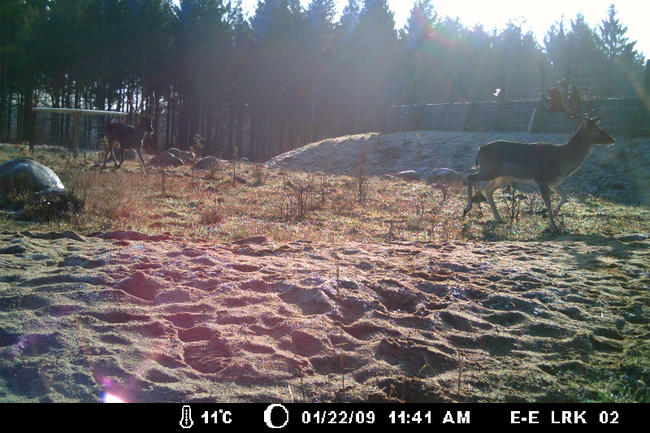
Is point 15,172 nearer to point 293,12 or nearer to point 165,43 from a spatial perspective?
point 165,43

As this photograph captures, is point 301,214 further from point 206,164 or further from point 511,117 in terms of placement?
point 511,117

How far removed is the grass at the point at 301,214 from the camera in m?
7.22

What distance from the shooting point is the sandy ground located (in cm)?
290

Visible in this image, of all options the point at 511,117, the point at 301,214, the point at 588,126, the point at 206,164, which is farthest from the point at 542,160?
the point at 511,117

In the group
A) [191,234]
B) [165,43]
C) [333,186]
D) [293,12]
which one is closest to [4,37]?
[165,43]

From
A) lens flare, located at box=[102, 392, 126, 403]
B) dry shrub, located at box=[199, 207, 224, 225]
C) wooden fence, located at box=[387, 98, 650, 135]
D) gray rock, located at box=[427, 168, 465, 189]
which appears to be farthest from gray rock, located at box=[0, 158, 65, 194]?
wooden fence, located at box=[387, 98, 650, 135]

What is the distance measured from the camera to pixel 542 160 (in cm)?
983

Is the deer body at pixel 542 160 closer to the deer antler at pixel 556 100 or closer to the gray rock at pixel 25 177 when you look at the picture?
the deer antler at pixel 556 100
